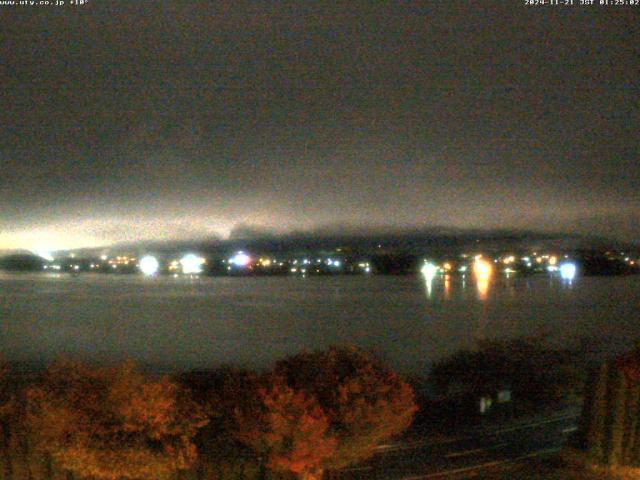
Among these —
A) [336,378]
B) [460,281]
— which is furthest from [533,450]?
[460,281]

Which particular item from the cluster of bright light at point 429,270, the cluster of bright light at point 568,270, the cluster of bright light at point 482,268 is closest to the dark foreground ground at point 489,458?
the cluster of bright light at point 568,270

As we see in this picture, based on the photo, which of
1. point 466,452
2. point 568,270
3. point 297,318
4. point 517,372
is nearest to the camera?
point 466,452

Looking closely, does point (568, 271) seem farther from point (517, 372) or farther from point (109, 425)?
point (109, 425)

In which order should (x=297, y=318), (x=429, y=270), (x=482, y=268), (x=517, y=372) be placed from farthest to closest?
(x=482, y=268) < (x=429, y=270) < (x=297, y=318) < (x=517, y=372)

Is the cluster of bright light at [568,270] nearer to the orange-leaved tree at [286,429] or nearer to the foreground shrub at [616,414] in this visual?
the foreground shrub at [616,414]

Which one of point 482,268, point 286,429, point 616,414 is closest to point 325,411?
point 286,429

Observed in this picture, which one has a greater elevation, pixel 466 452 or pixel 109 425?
pixel 109 425

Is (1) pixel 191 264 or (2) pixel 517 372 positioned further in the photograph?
(1) pixel 191 264
